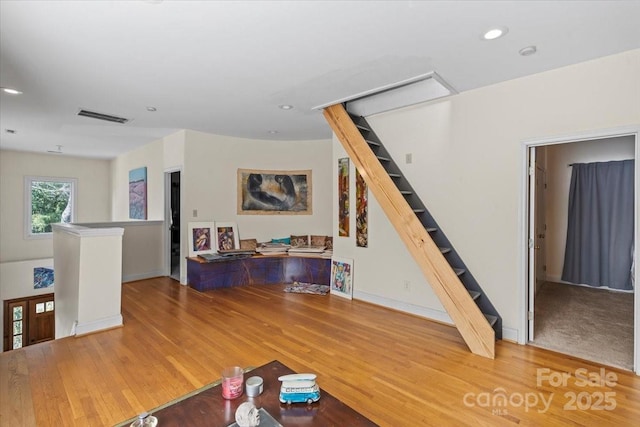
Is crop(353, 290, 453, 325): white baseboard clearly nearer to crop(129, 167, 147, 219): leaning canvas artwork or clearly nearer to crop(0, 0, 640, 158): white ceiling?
crop(0, 0, 640, 158): white ceiling

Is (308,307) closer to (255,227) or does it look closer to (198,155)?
(255,227)

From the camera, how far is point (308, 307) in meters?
4.14

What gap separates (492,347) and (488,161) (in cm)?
189

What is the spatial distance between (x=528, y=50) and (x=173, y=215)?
19.6ft

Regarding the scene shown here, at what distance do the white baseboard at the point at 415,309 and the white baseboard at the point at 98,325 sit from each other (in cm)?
307

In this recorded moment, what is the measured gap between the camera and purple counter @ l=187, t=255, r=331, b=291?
498 centimetres

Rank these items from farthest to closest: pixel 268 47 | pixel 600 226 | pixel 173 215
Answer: pixel 173 215
pixel 600 226
pixel 268 47

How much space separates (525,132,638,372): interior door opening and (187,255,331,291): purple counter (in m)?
3.02

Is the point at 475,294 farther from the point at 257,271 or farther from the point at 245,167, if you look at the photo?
the point at 245,167

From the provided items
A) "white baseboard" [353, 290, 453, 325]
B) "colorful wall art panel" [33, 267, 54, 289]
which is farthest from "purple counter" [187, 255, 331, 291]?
"colorful wall art panel" [33, 267, 54, 289]

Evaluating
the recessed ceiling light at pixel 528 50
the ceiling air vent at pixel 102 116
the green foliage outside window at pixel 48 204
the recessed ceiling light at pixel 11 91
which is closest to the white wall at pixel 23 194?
the green foliage outside window at pixel 48 204

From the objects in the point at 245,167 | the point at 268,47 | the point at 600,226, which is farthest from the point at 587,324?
the point at 245,167

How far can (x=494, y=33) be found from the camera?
2.24 metres

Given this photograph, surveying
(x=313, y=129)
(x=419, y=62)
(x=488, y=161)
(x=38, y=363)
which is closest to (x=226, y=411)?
(x=38, y=363)
